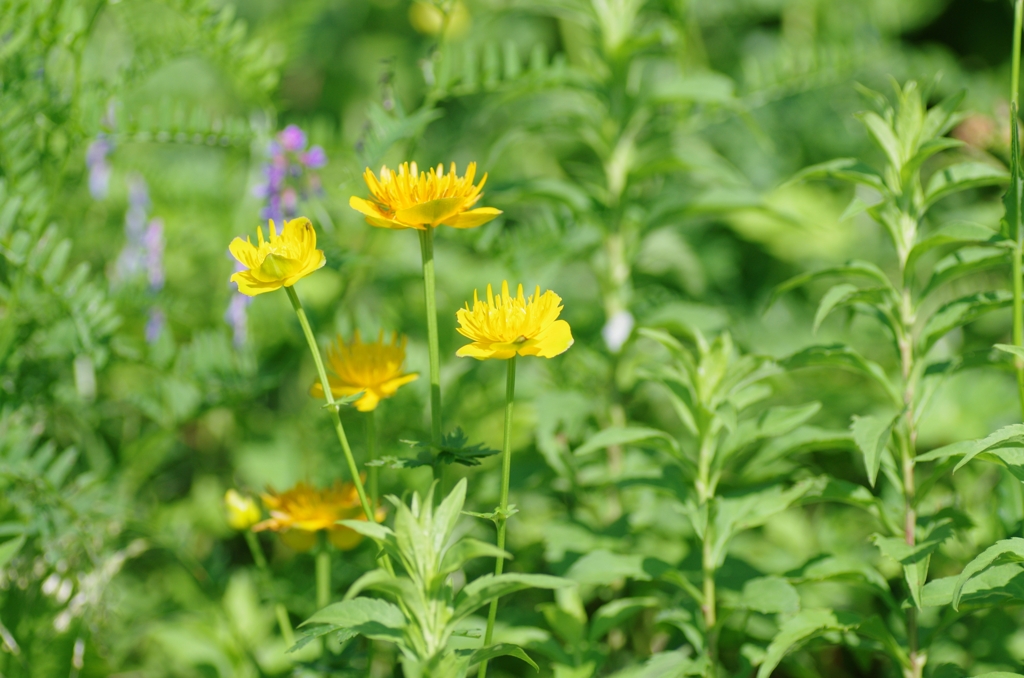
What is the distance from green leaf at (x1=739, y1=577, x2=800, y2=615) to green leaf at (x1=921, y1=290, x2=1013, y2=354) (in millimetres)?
417

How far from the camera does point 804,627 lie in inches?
44.2

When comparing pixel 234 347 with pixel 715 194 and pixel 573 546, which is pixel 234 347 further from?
pixel 715 194

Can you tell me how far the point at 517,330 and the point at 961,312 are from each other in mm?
709

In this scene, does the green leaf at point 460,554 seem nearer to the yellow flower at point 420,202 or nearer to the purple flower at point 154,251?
the yellow flower at point 420,202

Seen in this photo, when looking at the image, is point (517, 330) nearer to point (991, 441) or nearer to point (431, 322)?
point (431, 322)

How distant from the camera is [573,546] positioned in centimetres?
141

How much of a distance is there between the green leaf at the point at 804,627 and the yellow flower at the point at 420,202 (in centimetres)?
70

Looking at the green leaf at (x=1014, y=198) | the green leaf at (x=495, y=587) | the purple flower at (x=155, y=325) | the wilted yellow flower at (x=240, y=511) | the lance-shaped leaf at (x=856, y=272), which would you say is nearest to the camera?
the green leaf at (x=495, y=587)

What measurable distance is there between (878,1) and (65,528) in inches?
119

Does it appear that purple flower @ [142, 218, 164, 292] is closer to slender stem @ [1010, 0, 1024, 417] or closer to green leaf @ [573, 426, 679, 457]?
green leaf @ [573, 426, 679, 457]

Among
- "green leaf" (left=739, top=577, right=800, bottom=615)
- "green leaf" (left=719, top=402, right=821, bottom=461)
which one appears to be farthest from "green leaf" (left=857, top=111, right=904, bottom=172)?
"green leaf" (left=739, top=577, right=800, bottom=615)

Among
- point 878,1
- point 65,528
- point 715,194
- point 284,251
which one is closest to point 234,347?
point 65,528

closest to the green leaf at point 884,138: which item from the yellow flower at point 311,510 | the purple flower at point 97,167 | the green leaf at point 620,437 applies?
the green leaf at point 620,437

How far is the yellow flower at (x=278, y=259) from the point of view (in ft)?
3.16
